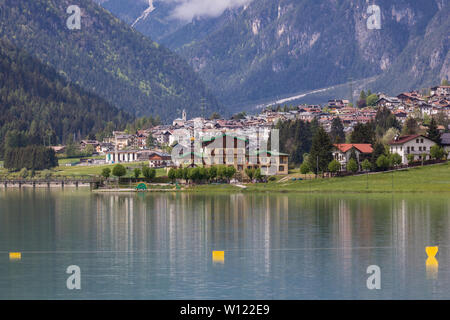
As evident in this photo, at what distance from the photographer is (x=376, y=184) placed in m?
151

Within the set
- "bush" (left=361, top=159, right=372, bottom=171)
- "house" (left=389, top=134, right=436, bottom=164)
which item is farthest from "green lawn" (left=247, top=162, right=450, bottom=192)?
"house" (left=389, top=134, right=436, bottom=164)

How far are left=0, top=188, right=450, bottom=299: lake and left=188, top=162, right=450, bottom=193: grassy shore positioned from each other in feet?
82.4

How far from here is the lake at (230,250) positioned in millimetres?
55188

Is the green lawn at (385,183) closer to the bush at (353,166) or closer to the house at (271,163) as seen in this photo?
the bush at (353,166)

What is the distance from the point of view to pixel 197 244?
75438 millimetres

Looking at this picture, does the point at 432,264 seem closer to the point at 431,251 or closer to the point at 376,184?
the point at 431,251

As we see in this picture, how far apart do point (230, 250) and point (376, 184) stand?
275ft

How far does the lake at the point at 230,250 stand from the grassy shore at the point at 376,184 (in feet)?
82.4

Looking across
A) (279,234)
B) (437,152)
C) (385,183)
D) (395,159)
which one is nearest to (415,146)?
(437,152)

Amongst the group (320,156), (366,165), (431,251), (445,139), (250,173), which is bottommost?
(431,251)

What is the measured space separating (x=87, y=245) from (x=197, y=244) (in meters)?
9.43

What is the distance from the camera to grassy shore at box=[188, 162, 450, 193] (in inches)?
5704

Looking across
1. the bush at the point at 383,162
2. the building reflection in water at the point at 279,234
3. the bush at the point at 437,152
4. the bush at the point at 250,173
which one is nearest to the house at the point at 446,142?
the bush at the point at 437,152
